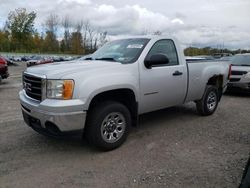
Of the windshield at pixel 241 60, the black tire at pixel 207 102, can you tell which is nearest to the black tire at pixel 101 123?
the black tire at pixel 207 102

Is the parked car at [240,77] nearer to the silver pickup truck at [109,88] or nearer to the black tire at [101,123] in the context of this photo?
the silver pickup truck at [109,88]

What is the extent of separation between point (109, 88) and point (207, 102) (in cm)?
333

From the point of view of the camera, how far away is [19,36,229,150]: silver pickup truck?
414cm

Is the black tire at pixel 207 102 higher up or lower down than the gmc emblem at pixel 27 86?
lower down

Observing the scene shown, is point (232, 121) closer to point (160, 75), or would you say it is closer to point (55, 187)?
point (160, 75)

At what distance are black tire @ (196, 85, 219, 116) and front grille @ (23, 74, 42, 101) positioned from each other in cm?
395

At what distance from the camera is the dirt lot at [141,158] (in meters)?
3.75

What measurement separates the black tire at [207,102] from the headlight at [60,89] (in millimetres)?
3739

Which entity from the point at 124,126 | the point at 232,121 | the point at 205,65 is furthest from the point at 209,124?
the point at 124,126

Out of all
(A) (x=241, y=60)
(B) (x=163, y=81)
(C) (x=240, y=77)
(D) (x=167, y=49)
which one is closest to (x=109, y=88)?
(B) (x=163, y=81)

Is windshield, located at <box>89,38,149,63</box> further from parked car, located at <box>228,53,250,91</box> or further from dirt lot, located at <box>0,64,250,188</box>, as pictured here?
parked car, located at <box>228,53,250,91</box>

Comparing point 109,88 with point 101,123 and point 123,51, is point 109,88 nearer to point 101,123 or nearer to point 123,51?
point 101,123

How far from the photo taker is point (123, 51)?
215 inches

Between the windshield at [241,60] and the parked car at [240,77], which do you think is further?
the windshield at [241,60]
